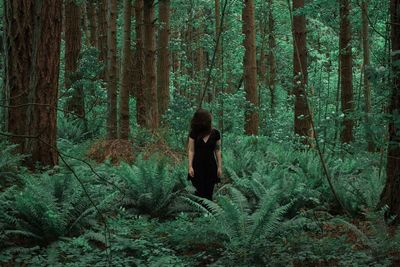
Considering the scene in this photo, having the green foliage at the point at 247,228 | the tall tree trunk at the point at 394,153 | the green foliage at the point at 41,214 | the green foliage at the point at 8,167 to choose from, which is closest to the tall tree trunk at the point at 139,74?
the green foliage at the point at 8,167

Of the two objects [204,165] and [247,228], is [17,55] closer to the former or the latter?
[204,165]

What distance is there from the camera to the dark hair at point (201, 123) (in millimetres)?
7168

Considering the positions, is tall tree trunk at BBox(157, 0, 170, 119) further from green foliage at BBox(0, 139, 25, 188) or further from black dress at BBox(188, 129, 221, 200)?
black dress at BBox(188, 129, 221, 200)

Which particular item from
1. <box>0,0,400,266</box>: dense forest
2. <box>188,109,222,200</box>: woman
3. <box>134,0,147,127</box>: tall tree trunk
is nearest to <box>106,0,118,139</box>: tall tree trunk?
<box>0,0,400,266</box>: dense forest

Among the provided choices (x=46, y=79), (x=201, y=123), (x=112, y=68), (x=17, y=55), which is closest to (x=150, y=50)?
(x=112, y=68)

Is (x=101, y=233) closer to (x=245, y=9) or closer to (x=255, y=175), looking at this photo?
(x=255, y=175)

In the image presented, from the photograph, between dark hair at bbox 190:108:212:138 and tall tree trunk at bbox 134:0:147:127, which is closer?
dark hair at bbox 190:108:212:138

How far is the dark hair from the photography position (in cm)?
717

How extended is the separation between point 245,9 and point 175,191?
32.2 feet

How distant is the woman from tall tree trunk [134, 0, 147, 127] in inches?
337

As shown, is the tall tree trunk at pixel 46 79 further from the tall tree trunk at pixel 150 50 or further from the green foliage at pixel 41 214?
the tall tree trunk at pixel 150 50

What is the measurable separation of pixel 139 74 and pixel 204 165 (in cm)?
1091

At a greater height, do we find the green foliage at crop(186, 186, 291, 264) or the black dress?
the black dress

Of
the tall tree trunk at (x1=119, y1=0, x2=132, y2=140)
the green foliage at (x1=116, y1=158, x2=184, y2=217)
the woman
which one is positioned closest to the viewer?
the woman
